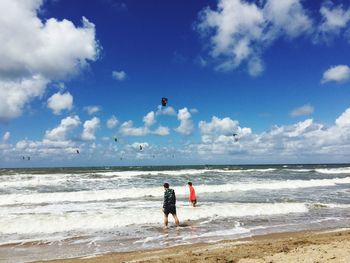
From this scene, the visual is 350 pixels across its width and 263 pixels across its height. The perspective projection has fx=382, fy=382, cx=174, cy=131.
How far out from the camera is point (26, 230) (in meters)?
13.9

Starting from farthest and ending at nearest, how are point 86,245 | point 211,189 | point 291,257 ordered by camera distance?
point 211,189
point 86,245
point 291,257

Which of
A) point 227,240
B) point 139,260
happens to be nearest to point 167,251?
point 139,260

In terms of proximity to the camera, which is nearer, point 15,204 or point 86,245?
point 86,245

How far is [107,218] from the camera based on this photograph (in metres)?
15.5

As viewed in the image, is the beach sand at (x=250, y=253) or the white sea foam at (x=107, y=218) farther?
the white sea foam at (x=107, y=218)

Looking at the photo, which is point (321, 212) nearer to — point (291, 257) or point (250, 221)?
point (250, 221)

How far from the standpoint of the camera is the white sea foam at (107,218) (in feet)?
46.4

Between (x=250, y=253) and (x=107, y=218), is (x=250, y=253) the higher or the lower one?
the lower one

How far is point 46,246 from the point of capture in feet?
37.8

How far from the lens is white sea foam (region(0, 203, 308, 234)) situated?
1413 centimetres

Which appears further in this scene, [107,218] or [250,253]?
[107,218]

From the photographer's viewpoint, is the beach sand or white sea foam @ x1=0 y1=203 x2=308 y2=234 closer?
the beach sand

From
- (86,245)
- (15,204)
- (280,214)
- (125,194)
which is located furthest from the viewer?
(125,194)

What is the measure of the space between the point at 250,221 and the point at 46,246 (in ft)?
25.7
